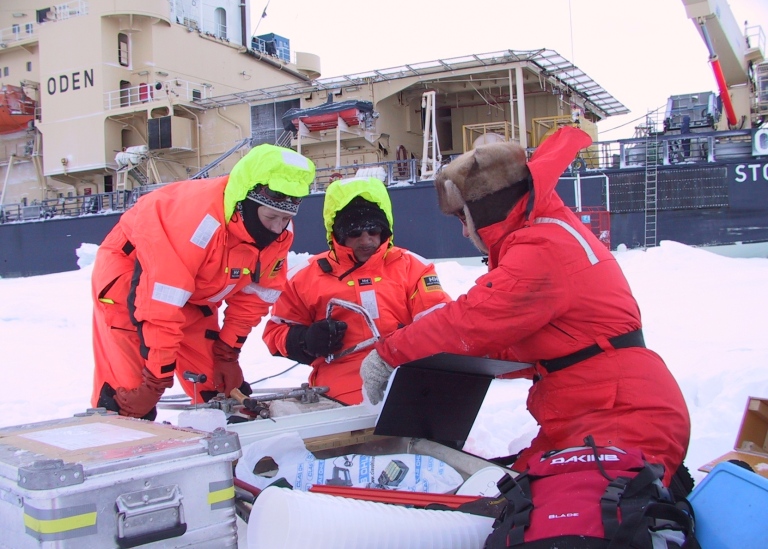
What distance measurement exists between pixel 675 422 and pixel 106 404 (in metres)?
2.21

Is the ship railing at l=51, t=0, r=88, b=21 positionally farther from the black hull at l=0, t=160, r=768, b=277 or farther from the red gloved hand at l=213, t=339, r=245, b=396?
the red gloved hand at l=213, t=339, r=245, b=396

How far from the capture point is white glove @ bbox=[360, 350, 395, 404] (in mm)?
2176

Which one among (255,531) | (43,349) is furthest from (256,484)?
(43,349)

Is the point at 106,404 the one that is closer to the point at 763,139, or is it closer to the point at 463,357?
the point at 463,357

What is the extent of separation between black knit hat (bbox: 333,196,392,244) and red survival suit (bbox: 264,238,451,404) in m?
0.07

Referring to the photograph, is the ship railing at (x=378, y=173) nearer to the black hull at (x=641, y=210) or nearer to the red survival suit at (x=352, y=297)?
the black hull at (x=641, y=210)

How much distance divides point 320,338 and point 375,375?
29.4 inches

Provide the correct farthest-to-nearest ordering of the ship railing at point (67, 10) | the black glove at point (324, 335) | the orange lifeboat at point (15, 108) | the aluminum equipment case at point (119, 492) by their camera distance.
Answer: the orange lifeboat at point (15, 108), the ship railing at point (67, 10), the black glove at point (324, 335), the aluminum equipment case at point (119, 492)

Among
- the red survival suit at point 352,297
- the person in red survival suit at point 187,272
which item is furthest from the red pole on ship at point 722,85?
the person in red survival suit at point 187,272

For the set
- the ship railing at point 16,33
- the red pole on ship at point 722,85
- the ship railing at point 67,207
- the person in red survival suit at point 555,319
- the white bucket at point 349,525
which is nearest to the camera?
the white bucket at point 349,525

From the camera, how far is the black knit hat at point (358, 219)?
3164 millimetres

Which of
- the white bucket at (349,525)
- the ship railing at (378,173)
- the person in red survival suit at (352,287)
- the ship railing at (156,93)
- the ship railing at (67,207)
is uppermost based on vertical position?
the ship railing at (156,93)

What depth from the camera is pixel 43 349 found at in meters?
6.95

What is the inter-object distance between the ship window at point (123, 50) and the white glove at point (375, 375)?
15.4 m
